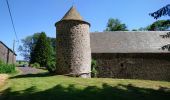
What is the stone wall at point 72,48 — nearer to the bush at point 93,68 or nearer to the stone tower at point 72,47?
the stone tower at point 72,47

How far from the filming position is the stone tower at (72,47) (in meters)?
25.4

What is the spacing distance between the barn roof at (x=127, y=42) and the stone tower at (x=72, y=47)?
4291 mm

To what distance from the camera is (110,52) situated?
98.4 feet

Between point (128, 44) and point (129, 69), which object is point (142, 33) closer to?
point (128, 44)

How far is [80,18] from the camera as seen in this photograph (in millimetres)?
26656

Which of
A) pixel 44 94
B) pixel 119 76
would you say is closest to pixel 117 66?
pixel 119 76

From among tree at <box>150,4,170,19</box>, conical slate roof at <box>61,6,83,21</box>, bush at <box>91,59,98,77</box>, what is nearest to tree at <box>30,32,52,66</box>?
bush at <box>91,59,98,77</box>

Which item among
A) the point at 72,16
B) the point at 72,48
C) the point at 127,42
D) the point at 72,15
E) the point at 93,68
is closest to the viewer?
the point at 72,48

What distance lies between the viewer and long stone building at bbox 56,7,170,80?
25625 mm

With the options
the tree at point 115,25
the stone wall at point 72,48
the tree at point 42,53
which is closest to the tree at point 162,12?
the stone wall at point 72,48

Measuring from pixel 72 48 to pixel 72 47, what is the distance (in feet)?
0.33

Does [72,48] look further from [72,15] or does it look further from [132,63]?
[132,63]

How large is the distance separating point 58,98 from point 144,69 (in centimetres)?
1859

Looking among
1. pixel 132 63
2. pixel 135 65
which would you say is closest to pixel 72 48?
pixel 132 63
